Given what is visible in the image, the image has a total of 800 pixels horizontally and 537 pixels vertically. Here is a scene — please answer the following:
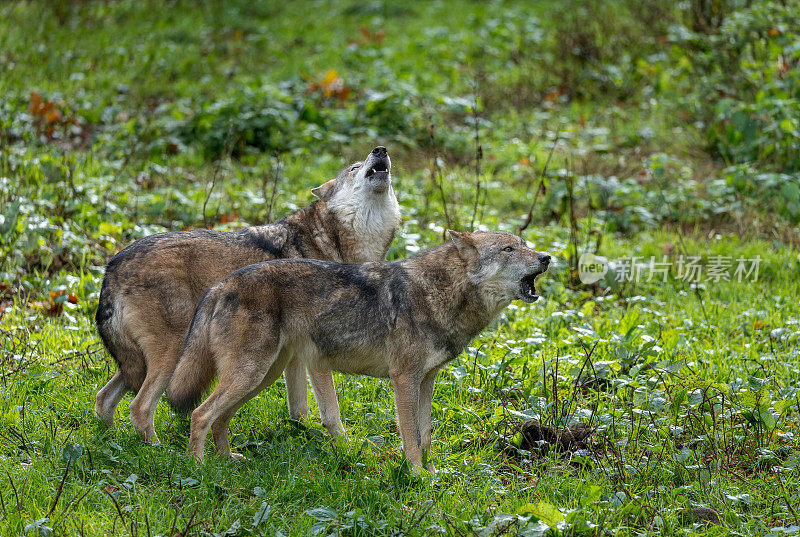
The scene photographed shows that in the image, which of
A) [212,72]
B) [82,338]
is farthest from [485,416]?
[212,72]

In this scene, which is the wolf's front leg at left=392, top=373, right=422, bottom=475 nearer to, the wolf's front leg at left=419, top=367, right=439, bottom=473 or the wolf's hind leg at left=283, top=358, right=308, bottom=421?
the wolf's front leg at left=419, top=367, right=439, bottom=473

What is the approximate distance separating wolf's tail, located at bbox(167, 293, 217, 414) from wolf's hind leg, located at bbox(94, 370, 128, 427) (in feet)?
2.27

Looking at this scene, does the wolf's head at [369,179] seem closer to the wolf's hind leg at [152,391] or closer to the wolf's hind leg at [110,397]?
the wolf's hind leg at [152,391]

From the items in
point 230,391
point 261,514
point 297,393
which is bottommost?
point 297,393

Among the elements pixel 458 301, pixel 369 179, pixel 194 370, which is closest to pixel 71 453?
pixel 194 370

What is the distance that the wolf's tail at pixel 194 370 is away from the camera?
15.7 feet

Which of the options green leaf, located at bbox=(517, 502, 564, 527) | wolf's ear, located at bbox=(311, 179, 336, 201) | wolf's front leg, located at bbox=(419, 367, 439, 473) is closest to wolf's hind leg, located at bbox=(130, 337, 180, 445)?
wolf's front leg, located at bbox=(419, 367, 439, 473)

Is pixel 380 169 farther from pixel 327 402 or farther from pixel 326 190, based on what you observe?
pixel 327 402

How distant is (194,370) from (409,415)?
1266mm

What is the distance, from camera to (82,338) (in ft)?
21.7

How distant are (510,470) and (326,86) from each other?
8591 millimetres

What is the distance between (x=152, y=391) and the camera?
5176 mm
